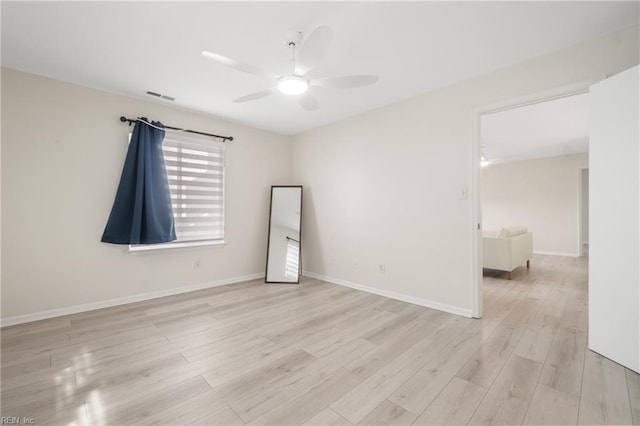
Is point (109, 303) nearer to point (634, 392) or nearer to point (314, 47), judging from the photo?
point (314, 47)

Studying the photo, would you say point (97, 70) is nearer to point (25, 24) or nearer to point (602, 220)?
point (25, 24)

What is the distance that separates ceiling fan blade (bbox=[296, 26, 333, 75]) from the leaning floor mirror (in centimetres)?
278

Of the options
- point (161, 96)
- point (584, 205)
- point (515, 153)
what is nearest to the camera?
point (161, 96)

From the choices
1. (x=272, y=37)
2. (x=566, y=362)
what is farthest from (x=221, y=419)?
(x=272, y=37)

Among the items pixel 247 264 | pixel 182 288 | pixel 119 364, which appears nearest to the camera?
pixel 119 364

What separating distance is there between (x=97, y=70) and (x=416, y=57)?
3.14 meters


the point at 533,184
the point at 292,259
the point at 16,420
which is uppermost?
the point at 533,184

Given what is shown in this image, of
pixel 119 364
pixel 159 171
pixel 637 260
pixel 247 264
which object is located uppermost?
pixel 159 171

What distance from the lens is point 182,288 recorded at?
147 inches

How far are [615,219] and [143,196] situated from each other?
14.9 ft

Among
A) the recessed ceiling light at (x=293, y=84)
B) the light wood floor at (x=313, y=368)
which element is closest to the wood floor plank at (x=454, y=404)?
the light wood floor at (x=313, y=368)

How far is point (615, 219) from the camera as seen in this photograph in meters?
1.95

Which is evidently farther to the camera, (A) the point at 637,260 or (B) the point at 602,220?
(B) the point at 602,220

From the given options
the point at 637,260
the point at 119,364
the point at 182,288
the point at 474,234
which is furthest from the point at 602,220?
the point at 182,288
